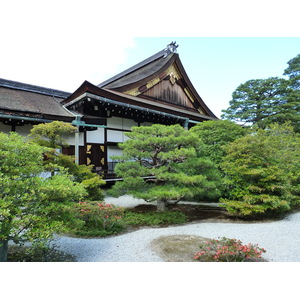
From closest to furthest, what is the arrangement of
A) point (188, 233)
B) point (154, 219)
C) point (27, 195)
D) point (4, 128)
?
point (27, 195) → point (188, 233) → point (154, 219) → point (4, 128)

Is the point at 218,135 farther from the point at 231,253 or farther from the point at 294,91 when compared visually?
the point at 294,91

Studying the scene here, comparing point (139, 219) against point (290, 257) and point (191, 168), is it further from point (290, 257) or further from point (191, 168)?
point (290, 257)

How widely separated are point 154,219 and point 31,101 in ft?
20.6

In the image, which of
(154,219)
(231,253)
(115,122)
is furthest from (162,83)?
(231,253)

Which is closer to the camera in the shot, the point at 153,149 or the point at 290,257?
the point at 290,257

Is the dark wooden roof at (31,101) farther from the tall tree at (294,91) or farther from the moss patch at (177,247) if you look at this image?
the tall tree at (294,91)

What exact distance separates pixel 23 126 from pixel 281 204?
25.7 ft

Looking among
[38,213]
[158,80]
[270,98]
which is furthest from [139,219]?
[270,98]

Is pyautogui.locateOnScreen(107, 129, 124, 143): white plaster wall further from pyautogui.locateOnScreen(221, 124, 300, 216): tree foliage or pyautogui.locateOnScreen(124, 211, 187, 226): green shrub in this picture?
pyautogui.locateOnScreen(221, 124, 300, 216): tree foliage

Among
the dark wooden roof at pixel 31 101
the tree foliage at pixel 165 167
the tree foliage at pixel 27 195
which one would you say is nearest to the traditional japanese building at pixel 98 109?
the dark wooden roof at pixel 31 101

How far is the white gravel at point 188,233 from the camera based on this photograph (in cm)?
314

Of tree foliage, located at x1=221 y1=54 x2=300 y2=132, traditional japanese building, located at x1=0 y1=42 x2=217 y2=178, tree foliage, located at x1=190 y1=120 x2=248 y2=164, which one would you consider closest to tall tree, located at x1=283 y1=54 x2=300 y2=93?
tree foliage, located at x1=221 y1=54 x2=300 y2=132

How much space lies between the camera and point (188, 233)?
4.19 m

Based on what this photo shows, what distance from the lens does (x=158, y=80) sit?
454 inches
